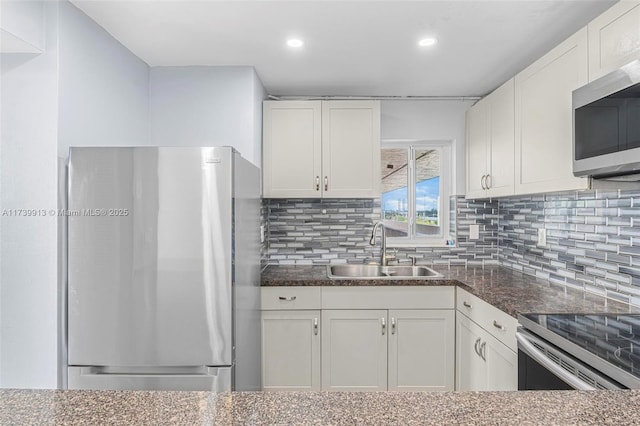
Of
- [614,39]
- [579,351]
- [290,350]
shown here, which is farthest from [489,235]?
[579,351]

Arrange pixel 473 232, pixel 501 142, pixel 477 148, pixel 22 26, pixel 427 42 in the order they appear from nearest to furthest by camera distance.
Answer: pixel 22 26 → pixel 427 42 → pixel 501 142 → pixel 477 148 → pixel 473 232

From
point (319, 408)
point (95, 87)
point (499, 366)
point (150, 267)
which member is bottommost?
point (499, 366)

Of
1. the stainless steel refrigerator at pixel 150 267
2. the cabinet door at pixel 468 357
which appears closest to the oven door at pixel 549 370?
the cabinet door at pixel 468 357

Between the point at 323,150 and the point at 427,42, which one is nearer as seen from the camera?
the point at 427,42

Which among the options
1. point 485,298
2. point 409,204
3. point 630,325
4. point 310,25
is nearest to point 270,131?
point 310,25

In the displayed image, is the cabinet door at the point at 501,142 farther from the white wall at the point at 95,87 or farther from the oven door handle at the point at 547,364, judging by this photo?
the white wall at the point at 95,87

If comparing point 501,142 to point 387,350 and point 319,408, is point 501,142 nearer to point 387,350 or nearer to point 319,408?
point 387,350

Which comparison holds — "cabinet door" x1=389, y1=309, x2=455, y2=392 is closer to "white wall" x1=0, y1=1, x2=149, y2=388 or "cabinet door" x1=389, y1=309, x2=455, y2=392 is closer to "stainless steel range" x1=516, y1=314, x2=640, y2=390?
"stainless steel range" x1=516, y1=314, x2=640, y2=390

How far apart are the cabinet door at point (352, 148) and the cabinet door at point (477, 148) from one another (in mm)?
723

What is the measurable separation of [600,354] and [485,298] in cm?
85

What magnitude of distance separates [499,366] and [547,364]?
24.5 inches

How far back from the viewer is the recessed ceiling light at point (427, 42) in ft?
7.30

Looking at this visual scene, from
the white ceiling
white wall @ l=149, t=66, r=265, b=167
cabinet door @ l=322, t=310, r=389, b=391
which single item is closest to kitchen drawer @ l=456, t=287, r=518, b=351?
cabinet door @ l=322, t=310, r=389, b=391

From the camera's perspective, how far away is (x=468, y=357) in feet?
8.23
